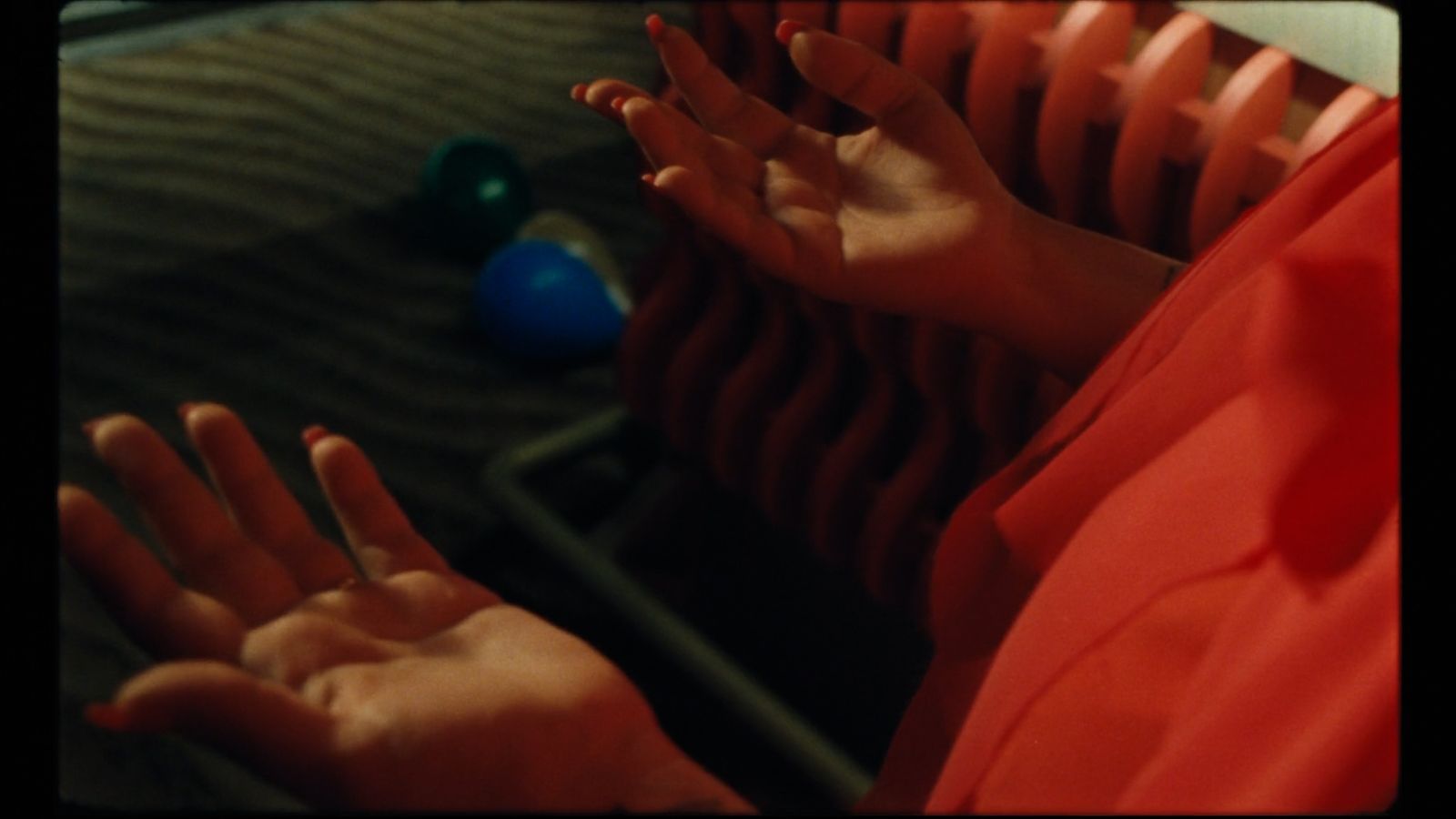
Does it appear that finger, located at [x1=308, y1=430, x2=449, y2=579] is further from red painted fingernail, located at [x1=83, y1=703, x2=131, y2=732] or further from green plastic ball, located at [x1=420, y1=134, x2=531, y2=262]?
green plastic ball, located at [x1=420, y1=134, x2=531, y2=262]

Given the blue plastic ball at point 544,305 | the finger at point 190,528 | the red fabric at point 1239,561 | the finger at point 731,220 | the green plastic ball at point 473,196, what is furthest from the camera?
the green plastic ball at point 473,196

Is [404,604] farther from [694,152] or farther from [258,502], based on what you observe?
[694,152]

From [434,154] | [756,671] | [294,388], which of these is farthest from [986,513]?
[434,154]

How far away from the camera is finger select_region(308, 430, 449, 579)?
0.53m

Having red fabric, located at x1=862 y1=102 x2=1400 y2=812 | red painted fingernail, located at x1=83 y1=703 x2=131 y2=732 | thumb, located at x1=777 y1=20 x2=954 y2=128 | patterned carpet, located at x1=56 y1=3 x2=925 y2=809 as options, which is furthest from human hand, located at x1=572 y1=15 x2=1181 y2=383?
patterned carpet, located at x1=56 y1=3 x2=925 y2=809

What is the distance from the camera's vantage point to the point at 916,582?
1318mm

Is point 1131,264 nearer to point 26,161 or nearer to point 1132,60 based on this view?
point 1132,60

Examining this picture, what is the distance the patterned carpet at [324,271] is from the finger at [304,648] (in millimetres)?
868

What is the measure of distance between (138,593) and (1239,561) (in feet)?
1.29

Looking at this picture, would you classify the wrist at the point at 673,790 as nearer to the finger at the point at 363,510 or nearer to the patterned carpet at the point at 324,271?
the finger at the point at 363,510

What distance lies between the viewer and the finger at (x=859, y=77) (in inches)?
26.7

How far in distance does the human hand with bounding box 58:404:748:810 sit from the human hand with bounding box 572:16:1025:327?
0.86ft

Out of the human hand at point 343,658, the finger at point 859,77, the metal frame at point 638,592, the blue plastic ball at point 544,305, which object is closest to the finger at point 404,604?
the human hand at point 343,658

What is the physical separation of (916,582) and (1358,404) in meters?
0.89
